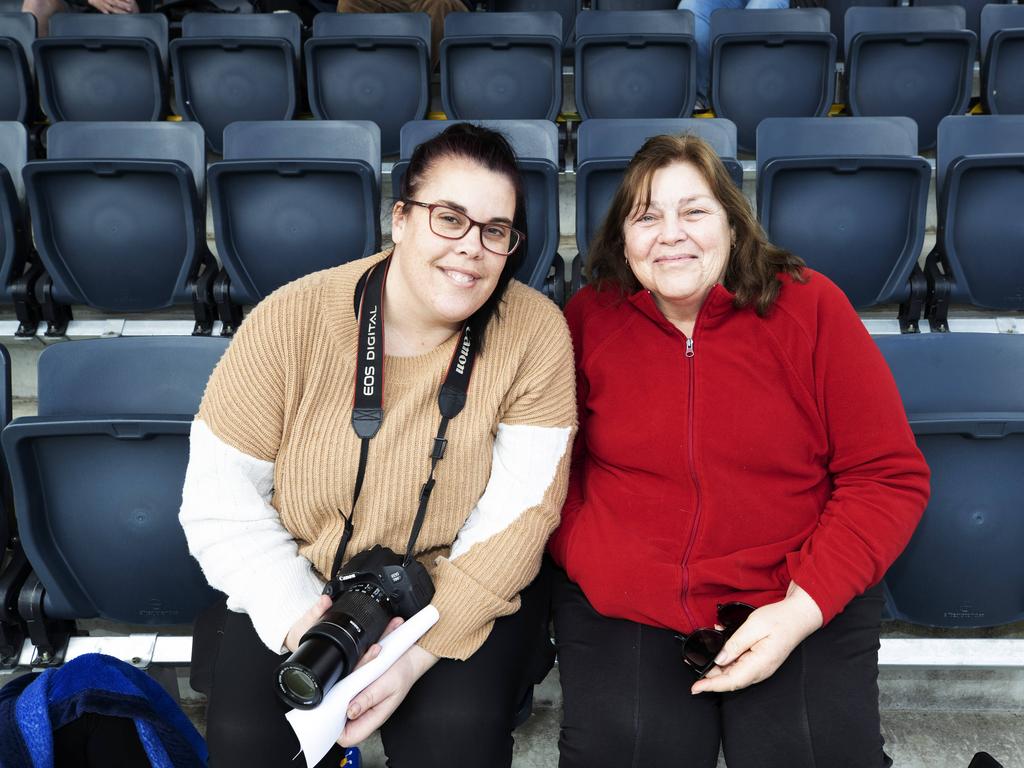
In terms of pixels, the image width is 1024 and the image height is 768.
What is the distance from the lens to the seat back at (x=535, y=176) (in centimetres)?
228

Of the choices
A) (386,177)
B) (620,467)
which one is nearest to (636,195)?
(620,467)

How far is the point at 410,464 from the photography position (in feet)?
4.09

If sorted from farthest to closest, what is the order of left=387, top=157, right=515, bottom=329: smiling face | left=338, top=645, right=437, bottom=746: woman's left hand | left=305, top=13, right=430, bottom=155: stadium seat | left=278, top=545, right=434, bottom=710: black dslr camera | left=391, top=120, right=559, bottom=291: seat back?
left=305, top=13, right=430, bottom=155: stadium seat → left=391, top=120, right=559, bottom=291: seat back → left=387, top=157, right=515, bottom=329: smiling face → left=338, top=645, right=437, bottom=746: woman's left hand → left=278, top=545, right=434, bottom=710: black dslr camera

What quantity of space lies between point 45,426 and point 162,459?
0.63 ft

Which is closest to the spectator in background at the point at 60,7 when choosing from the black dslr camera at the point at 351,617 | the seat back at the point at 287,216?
the seat back at the point at 287,216

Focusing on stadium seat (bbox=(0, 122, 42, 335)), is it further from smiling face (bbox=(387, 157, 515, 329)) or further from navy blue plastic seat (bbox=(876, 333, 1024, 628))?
navy blue plastic seat (bbox=(876, 333, 1024, 628))

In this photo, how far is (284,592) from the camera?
1.20 metres

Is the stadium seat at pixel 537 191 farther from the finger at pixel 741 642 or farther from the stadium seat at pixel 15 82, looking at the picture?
the stadium seat at pixel 15 82

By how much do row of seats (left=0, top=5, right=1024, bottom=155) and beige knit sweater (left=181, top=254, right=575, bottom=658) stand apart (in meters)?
2.28

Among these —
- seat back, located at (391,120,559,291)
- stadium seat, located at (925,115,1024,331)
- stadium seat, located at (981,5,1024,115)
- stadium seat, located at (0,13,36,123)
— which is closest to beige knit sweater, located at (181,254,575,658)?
seat back, located at (391,120,559,291)

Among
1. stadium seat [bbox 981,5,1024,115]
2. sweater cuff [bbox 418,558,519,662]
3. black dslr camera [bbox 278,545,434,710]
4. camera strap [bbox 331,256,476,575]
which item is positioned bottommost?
sweater cuff [bbox 418,558,519,662]

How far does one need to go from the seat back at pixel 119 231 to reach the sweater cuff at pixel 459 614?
1.55m

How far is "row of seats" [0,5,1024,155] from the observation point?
3223 mm

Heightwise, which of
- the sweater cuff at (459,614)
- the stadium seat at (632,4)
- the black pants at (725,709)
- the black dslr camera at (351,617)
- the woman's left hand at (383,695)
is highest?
the stadium seat at (632,4)
